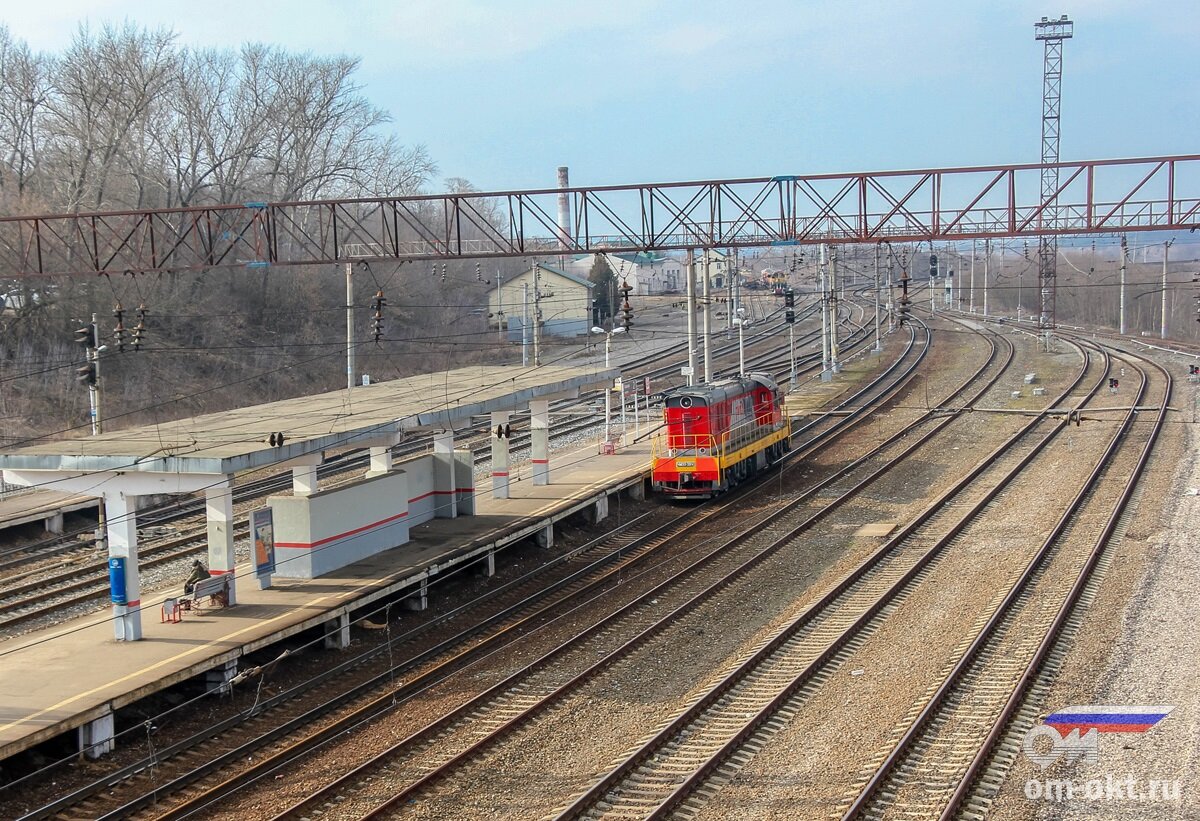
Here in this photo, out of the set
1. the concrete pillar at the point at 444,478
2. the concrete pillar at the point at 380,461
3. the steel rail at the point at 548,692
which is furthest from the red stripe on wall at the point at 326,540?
the steel rail at the point at 548,692

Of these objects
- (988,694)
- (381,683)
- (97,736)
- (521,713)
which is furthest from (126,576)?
(988,694)

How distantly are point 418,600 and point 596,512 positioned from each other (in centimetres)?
744

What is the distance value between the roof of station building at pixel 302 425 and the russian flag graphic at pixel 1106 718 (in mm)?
10738

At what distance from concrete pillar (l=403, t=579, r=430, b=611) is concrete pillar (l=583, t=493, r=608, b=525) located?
7.08m

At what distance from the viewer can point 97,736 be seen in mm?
12727

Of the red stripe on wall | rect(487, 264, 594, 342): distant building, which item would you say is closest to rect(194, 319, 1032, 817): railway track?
the red stripe on wall

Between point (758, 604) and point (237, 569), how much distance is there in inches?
350

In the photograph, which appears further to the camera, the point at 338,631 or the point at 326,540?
the point at 326,540

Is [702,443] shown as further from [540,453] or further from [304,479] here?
[304,479]

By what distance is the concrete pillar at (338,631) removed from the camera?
16625mm

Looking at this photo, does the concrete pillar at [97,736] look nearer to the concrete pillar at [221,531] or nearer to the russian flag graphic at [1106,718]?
the concrete pillar at [221,531]

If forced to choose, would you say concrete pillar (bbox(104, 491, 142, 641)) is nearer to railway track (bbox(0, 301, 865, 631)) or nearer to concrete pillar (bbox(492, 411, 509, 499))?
railway track (bbox(0, 301, 865, 631))

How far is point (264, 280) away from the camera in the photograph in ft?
183

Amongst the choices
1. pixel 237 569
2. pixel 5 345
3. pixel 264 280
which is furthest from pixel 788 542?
pixel 264 280
